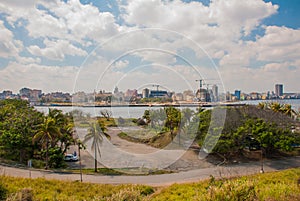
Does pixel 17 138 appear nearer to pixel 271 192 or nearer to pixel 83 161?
pixel 83 161

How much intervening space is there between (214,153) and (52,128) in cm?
1067

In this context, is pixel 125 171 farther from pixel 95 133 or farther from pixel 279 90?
pixel 279 90

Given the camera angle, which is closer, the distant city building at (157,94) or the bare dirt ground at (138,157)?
the distant city building at (157,94)

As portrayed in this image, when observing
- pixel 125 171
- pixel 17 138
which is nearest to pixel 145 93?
pixel 125 171

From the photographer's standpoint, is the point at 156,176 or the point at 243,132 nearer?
the point at 156,176

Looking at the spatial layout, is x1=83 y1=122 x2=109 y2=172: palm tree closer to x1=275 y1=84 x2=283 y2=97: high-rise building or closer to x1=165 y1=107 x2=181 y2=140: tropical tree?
x1=165 y1=107 x2=181 y2=140: tropical tree

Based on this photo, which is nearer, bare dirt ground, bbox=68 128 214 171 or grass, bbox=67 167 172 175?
grass, bbox=67 167 172 175

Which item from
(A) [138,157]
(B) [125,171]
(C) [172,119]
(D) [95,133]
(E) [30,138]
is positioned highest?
(C) [172,119]

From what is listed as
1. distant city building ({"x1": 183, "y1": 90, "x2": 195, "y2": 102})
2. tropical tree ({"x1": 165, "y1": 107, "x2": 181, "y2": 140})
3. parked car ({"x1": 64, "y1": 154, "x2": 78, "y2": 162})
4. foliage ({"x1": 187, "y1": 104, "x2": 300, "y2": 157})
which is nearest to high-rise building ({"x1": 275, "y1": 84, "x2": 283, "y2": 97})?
foliage ({"x1": 187, "y1": 104, "x2": 300, "y2": 157})

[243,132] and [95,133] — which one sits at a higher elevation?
[95,133]

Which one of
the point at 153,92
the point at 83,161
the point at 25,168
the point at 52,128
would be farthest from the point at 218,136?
the point at 25,168

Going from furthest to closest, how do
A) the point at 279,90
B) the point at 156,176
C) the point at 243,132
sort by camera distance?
1. the point at 279,90
2. the point at 243,132
3. the point at 156,176

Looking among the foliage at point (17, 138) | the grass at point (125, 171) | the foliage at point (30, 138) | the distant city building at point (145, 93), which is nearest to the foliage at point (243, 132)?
the grass at point (125, 171)

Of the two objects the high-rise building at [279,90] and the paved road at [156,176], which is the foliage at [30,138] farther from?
the high-rise building at [279,90]
